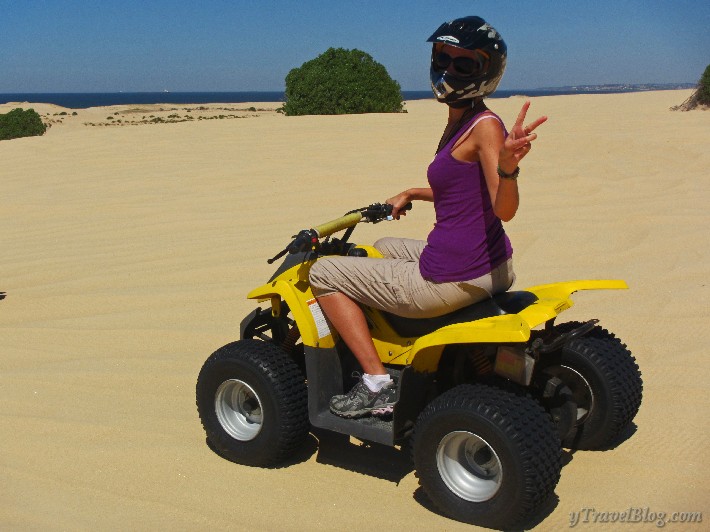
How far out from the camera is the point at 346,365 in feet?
12.5

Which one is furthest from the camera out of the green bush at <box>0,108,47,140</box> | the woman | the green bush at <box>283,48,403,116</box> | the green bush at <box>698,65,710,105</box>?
the green bush at <box>0,108,47,140</box>

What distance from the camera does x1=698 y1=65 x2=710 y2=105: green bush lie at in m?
17.8

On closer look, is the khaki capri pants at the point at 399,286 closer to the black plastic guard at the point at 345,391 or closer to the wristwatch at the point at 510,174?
the black plastic guard at the point at 345,391

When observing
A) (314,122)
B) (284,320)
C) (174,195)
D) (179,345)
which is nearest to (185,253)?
(179,345)

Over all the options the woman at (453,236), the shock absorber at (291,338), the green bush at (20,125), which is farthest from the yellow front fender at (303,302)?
the green bush at (20,125)

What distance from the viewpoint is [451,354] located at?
11.5 feet

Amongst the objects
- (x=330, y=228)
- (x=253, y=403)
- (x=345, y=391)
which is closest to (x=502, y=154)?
(x=330, y=228)

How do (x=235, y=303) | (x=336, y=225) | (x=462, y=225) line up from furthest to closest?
1. (x=235, y=303)
2. (x=336, y=225)
3. (x=462, y=225)

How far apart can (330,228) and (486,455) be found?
120 centimetres

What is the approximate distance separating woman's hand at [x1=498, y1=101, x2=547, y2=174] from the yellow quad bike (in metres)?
0.61

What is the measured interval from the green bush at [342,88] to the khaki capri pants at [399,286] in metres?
18.3

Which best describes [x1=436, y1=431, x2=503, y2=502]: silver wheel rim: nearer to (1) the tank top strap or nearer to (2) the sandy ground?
(2) the sandy ground

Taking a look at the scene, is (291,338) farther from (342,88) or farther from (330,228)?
(342,88)
